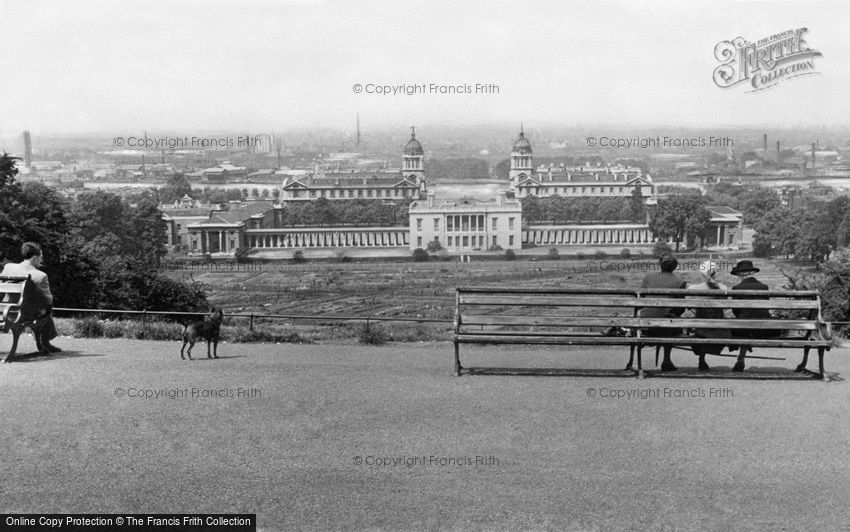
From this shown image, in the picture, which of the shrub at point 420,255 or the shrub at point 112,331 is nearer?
the shrub at point 112,331

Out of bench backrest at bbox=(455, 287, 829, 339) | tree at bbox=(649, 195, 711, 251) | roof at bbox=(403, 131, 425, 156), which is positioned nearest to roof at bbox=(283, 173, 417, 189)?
roof at bbox=(403, 131, 425, 156)

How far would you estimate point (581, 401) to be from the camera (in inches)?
277

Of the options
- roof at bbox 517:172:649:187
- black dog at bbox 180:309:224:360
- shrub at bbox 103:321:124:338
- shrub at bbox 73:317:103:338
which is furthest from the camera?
roof at bbox 517:172:649:187

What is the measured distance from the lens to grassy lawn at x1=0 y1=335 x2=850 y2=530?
16.2 ft

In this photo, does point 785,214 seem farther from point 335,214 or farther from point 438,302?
point 335,214

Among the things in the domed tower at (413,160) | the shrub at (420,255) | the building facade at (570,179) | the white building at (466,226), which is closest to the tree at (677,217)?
the building facade at (570,179)

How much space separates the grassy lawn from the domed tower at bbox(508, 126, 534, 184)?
243 ft

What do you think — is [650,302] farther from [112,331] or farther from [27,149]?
[27,149]

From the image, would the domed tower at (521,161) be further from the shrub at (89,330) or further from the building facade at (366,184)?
the shrub at (89,330)

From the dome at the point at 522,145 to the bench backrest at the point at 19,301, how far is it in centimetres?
7248

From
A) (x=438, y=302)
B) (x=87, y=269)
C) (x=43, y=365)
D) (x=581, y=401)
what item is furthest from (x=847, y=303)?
(x=438, y=302)

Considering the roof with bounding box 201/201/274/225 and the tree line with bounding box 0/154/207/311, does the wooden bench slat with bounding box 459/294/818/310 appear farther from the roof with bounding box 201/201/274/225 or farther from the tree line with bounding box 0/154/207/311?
the roof with bounding box 201/201/274/225

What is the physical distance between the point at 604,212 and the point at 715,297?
69.9 metres

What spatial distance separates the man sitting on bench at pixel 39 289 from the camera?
8.51 m
